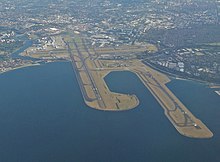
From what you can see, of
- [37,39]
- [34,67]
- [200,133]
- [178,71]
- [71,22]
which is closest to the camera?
[200,133]

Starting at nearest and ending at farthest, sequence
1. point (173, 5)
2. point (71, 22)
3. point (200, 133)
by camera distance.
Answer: point (200, 133) < point (71, 22) < point (173, 5)

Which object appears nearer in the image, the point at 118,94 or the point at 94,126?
the point at 94,126

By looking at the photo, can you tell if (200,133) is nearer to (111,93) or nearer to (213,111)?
(213,111)

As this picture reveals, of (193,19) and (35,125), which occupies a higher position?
(35,125)

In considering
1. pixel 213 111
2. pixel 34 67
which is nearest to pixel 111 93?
pixel 213 111

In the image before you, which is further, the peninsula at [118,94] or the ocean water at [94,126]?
the peninsula at [118,94]

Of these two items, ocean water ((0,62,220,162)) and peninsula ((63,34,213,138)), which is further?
peninsula ((63,34,213,138))

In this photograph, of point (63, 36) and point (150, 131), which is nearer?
point (150, 131)

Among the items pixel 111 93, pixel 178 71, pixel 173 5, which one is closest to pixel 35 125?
pixel 111 93
